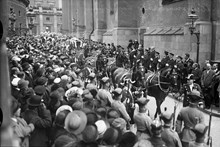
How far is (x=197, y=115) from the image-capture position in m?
5.29

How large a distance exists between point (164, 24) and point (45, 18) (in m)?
89.0

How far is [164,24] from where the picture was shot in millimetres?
23609

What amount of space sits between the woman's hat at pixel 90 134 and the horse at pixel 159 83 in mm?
5767

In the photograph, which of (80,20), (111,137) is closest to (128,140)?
(111,137)

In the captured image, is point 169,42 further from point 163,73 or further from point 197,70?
point 163,73

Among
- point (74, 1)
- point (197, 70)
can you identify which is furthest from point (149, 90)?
point (74, 1)

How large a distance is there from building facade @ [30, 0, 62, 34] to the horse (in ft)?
318

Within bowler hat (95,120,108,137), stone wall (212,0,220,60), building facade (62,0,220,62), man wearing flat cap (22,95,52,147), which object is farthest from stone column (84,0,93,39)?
bowler hat (95,120,108,137)

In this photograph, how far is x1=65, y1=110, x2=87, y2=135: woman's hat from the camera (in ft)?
14.1

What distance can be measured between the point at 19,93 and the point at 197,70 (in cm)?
827

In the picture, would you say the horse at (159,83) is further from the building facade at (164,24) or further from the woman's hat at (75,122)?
the building facade at (164,24)

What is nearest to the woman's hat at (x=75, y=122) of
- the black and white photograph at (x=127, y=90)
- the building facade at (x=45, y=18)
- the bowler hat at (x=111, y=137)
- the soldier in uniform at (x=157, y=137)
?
the black and white photograph at (x=127, y=90)

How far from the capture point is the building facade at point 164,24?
1666 cm

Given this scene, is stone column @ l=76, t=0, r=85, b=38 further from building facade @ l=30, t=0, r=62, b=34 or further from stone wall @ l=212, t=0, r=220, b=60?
building facade @ l=30, t=0, r=62, b=34
